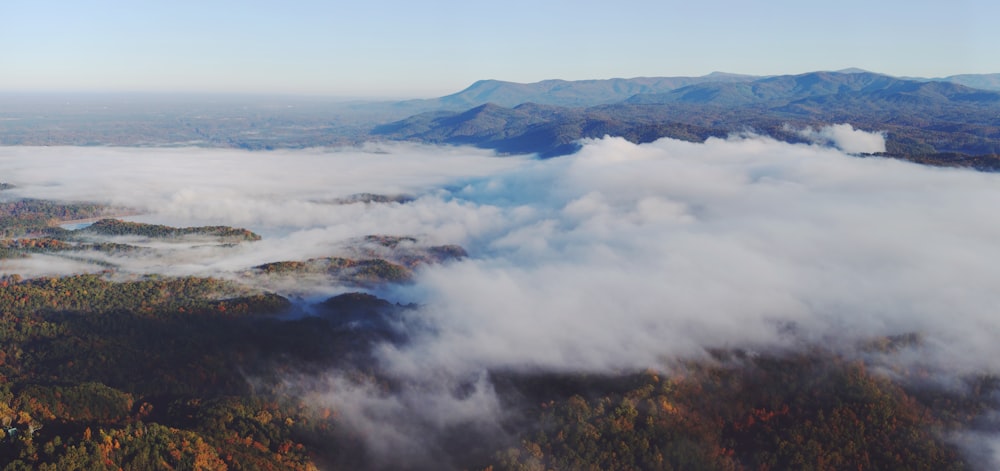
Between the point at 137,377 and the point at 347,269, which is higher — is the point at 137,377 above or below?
above

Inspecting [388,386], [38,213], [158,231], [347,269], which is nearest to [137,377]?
[388,386]

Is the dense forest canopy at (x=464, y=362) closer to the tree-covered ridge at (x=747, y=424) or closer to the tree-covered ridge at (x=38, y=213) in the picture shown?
A: the tree-covered ridge at (x=747, y=424)

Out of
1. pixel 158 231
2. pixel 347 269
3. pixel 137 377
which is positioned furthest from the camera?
pixel 158 231

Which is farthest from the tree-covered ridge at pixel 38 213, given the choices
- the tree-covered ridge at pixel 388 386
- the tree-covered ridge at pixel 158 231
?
the tree-covered ridge at pixel 388 386

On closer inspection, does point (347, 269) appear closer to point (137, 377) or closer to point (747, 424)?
point (137, 377)

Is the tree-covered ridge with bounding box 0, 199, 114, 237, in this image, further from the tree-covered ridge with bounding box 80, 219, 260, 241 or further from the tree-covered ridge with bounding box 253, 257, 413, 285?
the tree-covered ridge with bounding box 253, 257, 413, 285

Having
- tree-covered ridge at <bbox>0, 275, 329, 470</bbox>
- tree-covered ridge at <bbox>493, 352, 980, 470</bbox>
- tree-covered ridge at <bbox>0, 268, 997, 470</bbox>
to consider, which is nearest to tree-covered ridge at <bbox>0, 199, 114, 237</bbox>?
tree-covered ridge at <bbox>0, 275, 329, 470</bbox>

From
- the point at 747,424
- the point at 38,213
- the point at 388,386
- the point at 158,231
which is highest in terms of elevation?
the point at 38,213

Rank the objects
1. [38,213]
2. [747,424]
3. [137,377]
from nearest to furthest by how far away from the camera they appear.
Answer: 1. [747,424]
2. [137,377]
3. [38,213]

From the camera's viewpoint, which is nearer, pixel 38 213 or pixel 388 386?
pixel 388 386

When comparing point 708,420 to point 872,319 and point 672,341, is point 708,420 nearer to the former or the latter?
point 672,341
